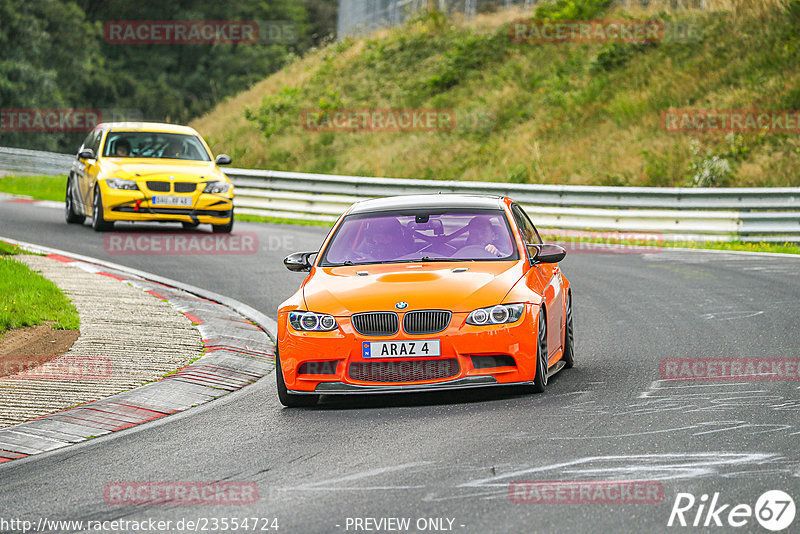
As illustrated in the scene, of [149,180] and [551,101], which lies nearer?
[149,180]

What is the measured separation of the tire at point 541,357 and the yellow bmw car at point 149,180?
37.8ft

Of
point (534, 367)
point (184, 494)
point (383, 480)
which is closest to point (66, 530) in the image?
point (184, 494)

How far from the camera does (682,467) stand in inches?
238

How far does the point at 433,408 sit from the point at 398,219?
1991 mm

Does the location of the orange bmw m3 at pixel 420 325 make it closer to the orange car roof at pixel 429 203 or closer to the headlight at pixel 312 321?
the headlight at pixel 312 321

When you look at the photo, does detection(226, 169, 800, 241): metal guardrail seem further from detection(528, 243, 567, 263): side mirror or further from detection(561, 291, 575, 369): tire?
detection(528, 243, 567, 263): side mirror

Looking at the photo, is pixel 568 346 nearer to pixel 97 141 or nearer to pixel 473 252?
pixel 473 252

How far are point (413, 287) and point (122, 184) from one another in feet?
39.1

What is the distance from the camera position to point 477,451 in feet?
21.6

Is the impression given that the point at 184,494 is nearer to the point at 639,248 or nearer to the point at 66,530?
the point at 66,530

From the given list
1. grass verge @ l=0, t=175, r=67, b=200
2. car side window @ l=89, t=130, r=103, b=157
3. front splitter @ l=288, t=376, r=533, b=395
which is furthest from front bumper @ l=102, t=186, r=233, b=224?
front splitter @ l=288, t=376, r=533, b=395

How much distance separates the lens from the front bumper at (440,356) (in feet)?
25.7

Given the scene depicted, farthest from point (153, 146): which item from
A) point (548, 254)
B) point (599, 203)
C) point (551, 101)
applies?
point (551, 101)

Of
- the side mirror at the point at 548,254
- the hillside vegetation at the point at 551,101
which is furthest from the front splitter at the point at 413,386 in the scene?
the hillside vegetation at the point at 551,101
